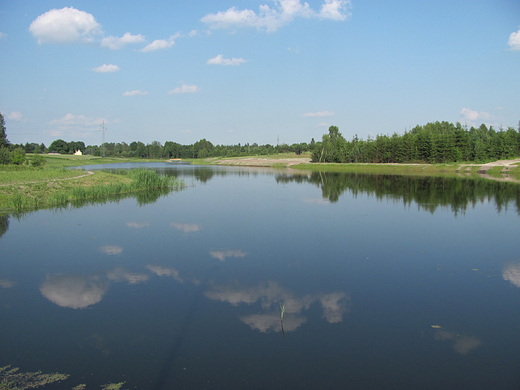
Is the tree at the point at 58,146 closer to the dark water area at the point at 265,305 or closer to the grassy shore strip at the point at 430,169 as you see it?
the grassy shore strip at the point at 430,169

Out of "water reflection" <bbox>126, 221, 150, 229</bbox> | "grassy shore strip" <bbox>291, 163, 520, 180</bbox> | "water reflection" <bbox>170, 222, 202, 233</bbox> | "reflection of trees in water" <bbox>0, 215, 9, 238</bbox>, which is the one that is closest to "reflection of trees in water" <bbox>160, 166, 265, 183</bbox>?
"grassy shore strip" <bbox>291, 163, 520, 180</bbox>

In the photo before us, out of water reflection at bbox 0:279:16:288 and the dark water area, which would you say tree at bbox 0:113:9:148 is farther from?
water reflection at bbox 0:279:16:288

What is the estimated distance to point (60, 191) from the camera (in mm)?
23031

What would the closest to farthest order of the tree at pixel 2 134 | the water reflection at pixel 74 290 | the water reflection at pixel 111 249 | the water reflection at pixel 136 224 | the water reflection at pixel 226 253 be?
1. the water reflection at pixel 74 290
2. the water reflection at pixel 226 253
3. the water reflection at pixel 111 249
4. the water reflection at pixel 136 224
5. the tree at pixel 2 134

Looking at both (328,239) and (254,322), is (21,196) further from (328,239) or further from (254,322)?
(254,322)

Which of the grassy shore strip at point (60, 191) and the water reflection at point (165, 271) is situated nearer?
the water reflection at point (165, 271)

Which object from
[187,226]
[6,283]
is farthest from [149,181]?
[6,283]

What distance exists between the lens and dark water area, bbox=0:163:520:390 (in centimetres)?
529

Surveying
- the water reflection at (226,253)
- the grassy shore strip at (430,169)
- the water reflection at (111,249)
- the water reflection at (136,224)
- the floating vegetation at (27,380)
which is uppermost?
the grassy shore strip at (430,169)

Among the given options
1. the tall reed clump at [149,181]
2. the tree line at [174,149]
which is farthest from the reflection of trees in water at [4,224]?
the tree line at [174,149]

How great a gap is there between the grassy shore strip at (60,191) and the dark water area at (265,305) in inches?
193

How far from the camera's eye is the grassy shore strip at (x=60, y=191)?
19.3 metres

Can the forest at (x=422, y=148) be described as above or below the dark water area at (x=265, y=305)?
above

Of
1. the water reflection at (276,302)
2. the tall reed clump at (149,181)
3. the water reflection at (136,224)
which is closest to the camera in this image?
the water reflection at (276,302)
